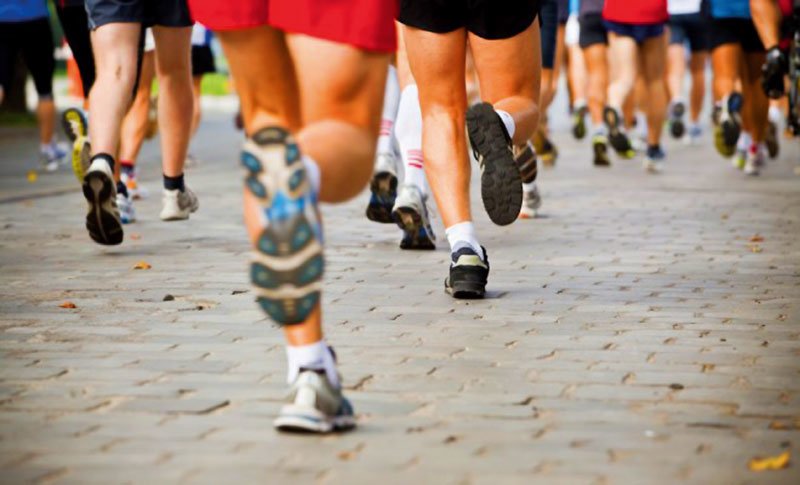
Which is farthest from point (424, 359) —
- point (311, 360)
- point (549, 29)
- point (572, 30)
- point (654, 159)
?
point (572, 30)

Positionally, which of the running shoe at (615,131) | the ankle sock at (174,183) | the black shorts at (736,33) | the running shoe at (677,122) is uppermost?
the black shorts at (736,33)

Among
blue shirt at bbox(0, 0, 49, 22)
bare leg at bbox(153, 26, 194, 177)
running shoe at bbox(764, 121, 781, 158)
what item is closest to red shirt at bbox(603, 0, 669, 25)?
running shoe at bbox(764, 121, 781, 158)

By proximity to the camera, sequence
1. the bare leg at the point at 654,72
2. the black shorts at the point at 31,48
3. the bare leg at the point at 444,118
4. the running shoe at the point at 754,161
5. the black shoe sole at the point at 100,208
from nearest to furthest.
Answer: the bare leg at the point at 444,118 → the black shoe sole at the point at 100,208 → the black shorts at the point at 31,48 → the bare leg at the point at 654,72 → the running shoe at the point at 754,161

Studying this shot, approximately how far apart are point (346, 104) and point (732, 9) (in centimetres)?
903

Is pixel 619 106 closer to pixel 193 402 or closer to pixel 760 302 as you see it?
pixel 760 302

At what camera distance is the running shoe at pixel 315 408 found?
395cm

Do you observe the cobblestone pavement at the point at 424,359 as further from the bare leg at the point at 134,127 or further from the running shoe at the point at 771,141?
the running shoe at the point at 771,141

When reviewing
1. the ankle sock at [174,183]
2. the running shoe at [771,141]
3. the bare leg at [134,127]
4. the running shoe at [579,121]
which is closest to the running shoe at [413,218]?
the ankle sock at [174,183]

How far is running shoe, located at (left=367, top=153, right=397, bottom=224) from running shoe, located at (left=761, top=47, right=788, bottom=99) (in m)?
4.07

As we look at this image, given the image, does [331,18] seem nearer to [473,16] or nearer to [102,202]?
[473,16]

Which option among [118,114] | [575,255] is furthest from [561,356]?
[118,114]

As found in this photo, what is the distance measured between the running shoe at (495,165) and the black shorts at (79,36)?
3861mm

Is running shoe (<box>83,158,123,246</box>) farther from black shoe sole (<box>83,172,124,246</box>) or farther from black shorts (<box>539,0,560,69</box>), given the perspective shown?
black shorts (<box>539,0,560,69</box>)

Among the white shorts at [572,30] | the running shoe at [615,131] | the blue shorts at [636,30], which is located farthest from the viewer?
the white shorts at [572,30]
